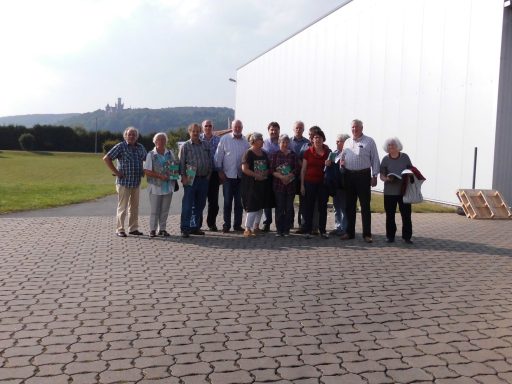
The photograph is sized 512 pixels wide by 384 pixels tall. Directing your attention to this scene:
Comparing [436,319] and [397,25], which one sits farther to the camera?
[397,25]

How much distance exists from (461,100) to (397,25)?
4.31 meters

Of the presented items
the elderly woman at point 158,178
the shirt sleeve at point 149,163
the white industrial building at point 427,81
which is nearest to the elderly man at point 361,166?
the elderly woman at point 158,178

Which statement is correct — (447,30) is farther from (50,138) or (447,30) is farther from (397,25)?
(50,138)

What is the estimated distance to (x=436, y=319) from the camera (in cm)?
487

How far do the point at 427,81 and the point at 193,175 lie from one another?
10149 millimetres

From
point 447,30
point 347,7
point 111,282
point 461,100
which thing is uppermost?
point 347,7

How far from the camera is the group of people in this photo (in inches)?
347

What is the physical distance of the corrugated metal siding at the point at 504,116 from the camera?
1391 cm

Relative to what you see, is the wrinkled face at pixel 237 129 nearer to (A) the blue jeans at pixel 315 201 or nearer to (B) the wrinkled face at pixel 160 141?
(B) the wrinkled face at pixel 160 141

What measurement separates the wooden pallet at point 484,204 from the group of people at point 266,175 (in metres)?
4.80

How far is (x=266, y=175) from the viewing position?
9.08m

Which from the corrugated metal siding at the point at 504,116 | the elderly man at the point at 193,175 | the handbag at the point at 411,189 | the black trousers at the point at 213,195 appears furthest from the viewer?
the corrugated metal siding at the point at 504,116

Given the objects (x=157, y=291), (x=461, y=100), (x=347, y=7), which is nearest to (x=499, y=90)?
(x=461, y=100)

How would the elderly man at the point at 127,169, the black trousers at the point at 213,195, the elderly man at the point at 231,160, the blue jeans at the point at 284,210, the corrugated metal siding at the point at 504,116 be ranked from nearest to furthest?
the elderly man at the point at 127,169, the blue jeans at the point at 284,210, the elderly man at the point at 231,160, the black trousers at the point at 213,195, the corrugated metal siding at the point at 504,116
